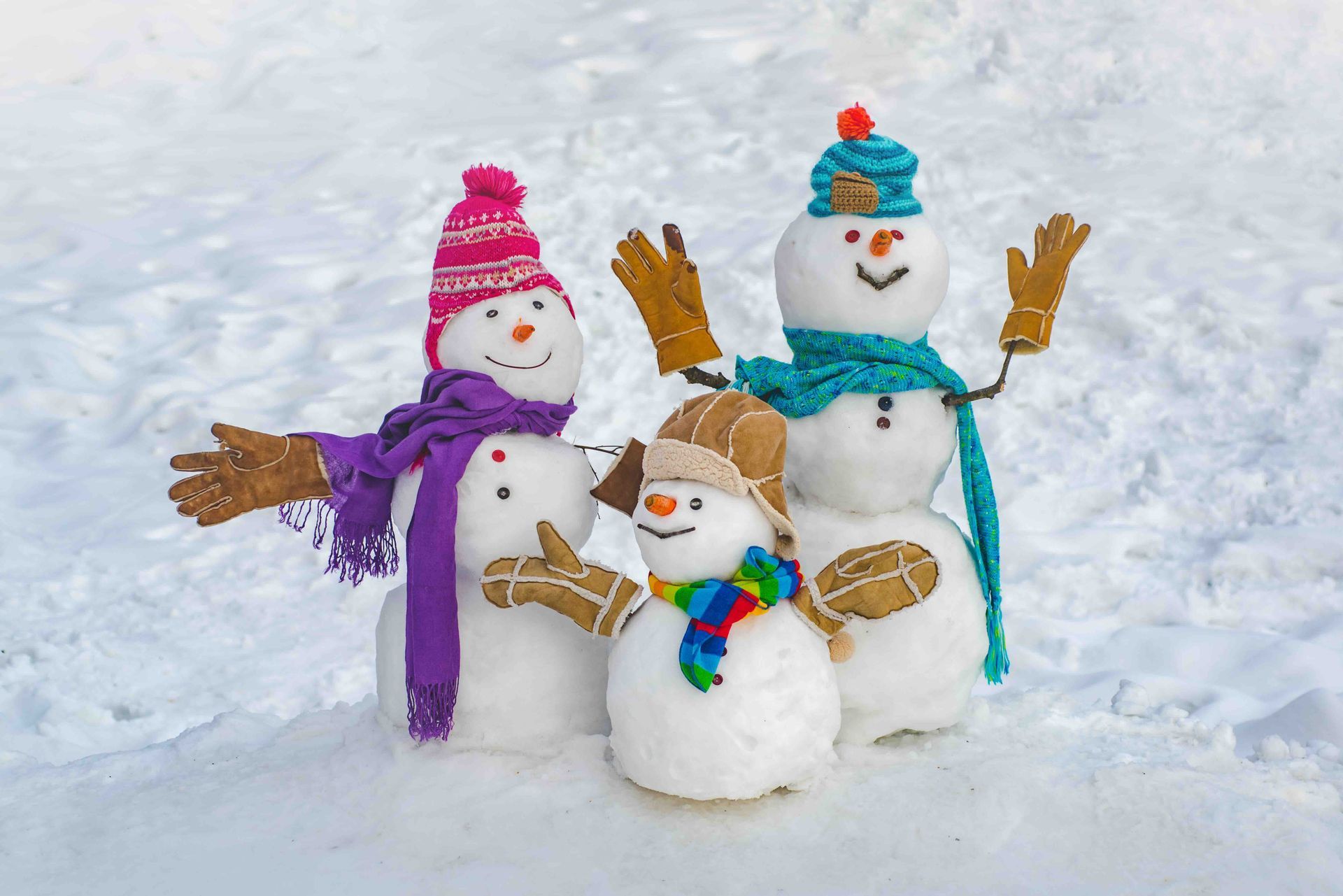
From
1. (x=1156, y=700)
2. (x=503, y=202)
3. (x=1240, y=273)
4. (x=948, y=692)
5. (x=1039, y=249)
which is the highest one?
(x=503, y=202)

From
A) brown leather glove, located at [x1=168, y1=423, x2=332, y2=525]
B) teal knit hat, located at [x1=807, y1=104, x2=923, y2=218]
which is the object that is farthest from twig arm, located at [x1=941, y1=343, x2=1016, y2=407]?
brown leather glove, located at [x1=168, y1=423, x2=332, y2=525]

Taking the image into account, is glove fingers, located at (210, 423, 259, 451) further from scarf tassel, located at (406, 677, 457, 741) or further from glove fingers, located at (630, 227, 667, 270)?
glove fingers, located at (630, 227, 667, 270)

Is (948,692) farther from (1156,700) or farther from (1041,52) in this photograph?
(1041,52)

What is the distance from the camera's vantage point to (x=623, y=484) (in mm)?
2662

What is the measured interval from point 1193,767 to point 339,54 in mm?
7148

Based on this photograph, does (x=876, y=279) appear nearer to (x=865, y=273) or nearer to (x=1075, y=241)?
(x=865, y=273)

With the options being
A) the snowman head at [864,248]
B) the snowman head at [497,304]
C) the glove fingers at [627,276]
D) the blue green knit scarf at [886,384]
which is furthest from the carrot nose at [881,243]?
the snowman head at [497,304]

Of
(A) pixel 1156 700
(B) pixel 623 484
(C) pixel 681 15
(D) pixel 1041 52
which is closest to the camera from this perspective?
(B) pixel 623 484

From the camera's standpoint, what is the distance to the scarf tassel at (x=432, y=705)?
8.65 ft

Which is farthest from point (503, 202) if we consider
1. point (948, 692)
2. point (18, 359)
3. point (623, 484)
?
point (18, 359)

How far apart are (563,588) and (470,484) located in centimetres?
30

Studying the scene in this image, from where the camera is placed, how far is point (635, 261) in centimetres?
291

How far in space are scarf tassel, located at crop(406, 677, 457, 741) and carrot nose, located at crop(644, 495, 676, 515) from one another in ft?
1.96

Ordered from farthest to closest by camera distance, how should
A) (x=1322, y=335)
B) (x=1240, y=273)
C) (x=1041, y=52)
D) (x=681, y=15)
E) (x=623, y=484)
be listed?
1. (x=681, y=15)
2. (x=1041, y=52)
3. (x=1240, y=273)
4. (x=1322, y=335)
5. (x=623, y=484)
